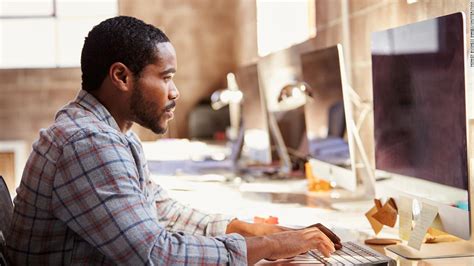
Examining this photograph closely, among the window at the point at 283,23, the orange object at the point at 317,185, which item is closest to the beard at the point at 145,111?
the orange object at the point at 317,185

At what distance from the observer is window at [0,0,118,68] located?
8078mm

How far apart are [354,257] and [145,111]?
A: 1.84 feet

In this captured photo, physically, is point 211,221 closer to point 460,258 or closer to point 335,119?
point 460,258

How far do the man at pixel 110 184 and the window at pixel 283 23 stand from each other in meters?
2.55

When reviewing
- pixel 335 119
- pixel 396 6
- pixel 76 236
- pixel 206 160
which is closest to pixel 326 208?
pixel 335 119

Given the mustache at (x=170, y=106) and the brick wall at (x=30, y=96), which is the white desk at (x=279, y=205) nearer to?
the mustache at (x=170, y=106)

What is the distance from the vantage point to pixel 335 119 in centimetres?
294

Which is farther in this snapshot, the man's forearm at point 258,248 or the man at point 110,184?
the man's forearm at point 258,248

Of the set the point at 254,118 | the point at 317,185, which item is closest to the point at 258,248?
the point at 317,185

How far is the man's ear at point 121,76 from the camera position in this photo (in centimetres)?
170

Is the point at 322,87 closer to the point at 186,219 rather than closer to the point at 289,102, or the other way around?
the point at 289,102

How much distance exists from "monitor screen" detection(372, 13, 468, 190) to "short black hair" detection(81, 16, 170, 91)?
24.5 inches

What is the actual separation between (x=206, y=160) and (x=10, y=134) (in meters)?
3.22

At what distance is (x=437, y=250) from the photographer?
199 centimetres
